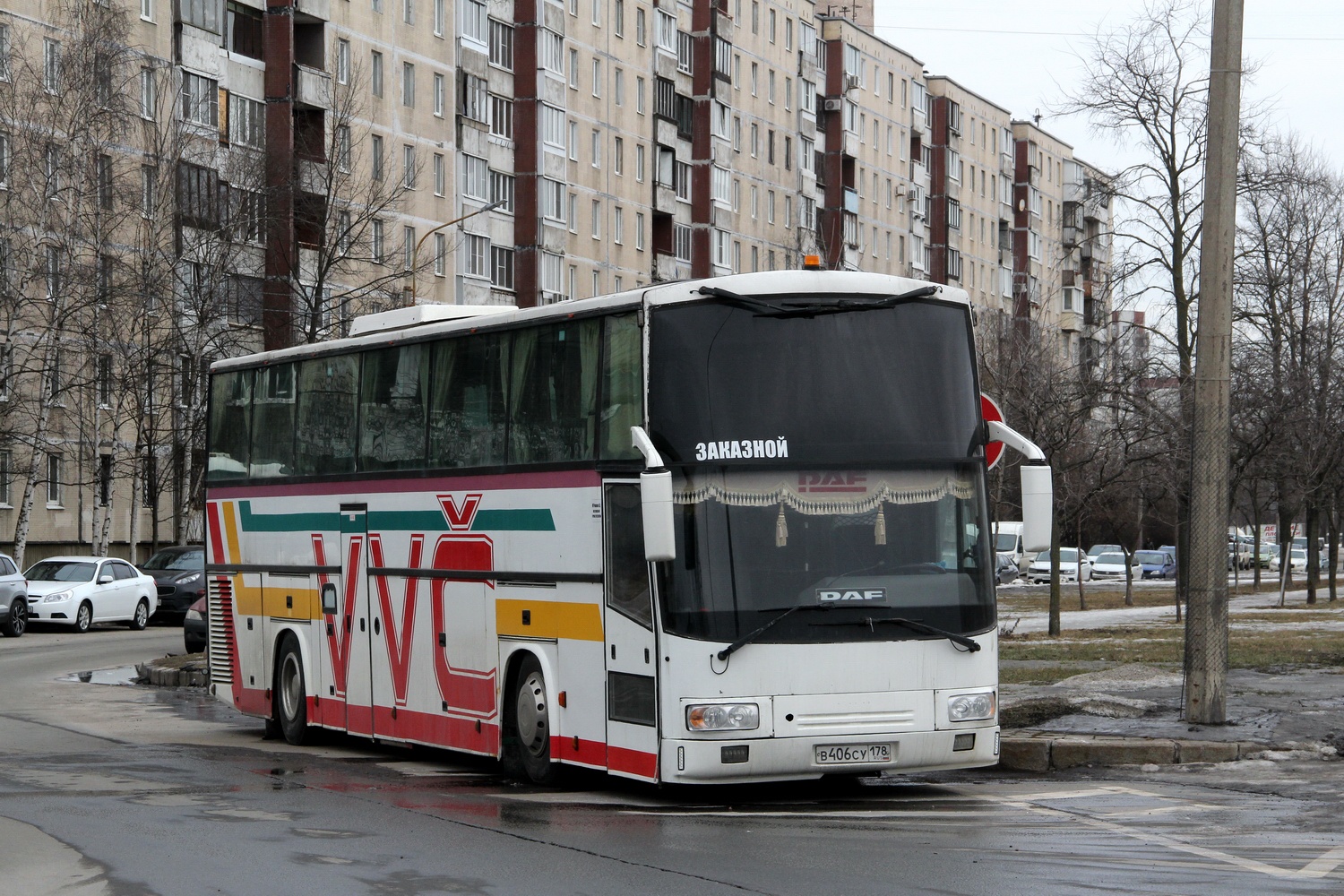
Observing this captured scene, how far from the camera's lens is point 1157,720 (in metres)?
16.2

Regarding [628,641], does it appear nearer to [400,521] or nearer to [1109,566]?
[400,521]

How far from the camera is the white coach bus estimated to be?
1186 centimetres

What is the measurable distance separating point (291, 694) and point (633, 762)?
21.2 ft

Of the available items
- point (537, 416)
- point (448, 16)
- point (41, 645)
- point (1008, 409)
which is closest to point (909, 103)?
point (448, 16)

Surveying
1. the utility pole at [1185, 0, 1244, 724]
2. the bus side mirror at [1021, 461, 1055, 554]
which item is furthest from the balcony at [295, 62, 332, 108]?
the bus side mirror at [1021, 461, 1055, 554]

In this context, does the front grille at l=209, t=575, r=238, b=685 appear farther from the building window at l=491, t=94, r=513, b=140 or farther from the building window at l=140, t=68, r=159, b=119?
the building window at l=491, t=94, r=513, b=140

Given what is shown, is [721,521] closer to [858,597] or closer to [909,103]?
[858,597]

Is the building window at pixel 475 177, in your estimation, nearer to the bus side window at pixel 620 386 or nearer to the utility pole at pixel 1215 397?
the utility pole at pixel 1215 397

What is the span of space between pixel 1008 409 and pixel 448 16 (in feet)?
126

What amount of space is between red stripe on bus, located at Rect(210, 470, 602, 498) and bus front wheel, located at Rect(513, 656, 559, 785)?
1319mm

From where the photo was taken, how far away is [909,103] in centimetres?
11006

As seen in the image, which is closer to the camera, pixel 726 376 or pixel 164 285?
pixel 726 376

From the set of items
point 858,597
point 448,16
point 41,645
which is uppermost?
point 448,16

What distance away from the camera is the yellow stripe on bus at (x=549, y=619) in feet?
42.2
